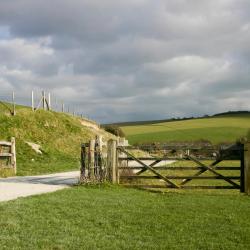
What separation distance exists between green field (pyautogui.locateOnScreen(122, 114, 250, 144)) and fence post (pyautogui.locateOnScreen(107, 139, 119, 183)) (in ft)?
205

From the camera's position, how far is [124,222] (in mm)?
11219

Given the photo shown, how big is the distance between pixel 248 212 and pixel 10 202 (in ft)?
20.0

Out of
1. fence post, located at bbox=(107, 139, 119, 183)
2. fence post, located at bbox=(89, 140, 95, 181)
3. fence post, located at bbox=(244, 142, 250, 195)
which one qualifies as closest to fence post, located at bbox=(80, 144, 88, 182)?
fence post, located at bbox=(89, 140, 95, 181)

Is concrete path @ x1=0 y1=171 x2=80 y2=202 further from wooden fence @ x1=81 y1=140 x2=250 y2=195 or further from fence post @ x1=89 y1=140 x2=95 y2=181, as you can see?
wooden fence @ x1=81 y1=140 x2=250 y2=195

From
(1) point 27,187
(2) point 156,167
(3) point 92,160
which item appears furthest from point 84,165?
(2) point 156,167

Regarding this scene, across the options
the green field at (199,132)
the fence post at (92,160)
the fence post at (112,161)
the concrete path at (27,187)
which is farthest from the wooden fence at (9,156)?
the green field at (199,132)

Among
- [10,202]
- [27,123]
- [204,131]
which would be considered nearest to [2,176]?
[10,202]

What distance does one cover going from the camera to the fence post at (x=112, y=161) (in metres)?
18.9

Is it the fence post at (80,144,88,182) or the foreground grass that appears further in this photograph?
the fence post at (80,144,88,182)

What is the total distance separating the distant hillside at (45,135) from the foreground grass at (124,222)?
1787 centimetres

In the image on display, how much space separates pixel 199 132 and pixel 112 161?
77.1 m

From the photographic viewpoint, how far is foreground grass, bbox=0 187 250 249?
366 inches

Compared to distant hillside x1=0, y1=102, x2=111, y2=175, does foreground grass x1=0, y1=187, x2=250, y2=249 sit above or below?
below

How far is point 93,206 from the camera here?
44.0ft
